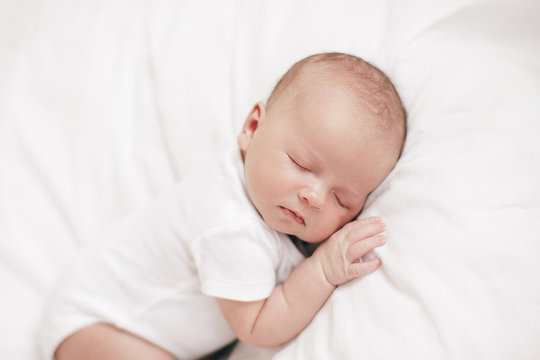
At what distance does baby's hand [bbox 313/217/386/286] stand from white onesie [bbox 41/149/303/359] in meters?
0.13

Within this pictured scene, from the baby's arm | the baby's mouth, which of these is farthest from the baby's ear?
the baby's arm

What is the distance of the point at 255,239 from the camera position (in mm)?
1048

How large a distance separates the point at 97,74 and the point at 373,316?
1.10 meters

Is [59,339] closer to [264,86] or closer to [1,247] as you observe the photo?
[1,247]

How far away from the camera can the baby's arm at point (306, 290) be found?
964mm

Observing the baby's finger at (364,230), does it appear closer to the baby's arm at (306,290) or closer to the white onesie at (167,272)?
the baby's arm at (306,290)

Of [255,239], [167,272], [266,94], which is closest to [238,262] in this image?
[255,239]

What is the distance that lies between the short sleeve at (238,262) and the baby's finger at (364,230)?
0.19m

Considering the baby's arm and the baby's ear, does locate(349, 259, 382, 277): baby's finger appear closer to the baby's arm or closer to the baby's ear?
the baby's arm

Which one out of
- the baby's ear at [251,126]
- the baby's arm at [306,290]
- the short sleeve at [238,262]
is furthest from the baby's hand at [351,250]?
the baby's ear at [251,126]

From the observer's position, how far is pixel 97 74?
148cm

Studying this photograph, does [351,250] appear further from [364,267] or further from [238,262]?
[238,262]

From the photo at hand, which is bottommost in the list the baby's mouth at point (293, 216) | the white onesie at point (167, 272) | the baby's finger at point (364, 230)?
the white onesie at point (167, 272)

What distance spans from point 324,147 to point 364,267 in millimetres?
251
